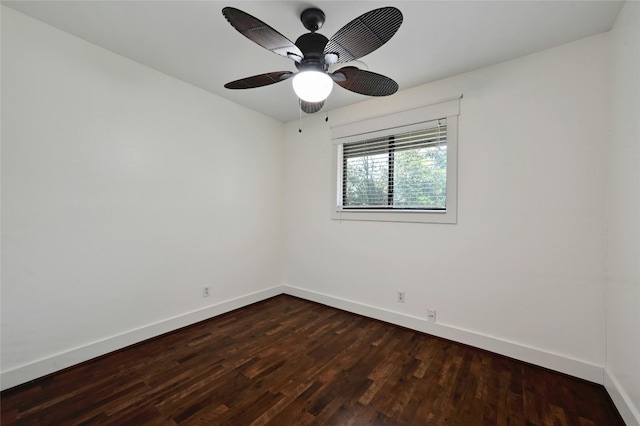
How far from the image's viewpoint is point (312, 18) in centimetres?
173

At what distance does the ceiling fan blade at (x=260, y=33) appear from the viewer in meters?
1.23

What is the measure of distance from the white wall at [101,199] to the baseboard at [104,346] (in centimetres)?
1

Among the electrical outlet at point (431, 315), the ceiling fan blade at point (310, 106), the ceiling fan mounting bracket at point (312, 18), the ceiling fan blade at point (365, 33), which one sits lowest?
the electrical outlet at point (431, 315)

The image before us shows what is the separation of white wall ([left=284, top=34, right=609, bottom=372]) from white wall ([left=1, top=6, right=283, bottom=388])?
1.98 m

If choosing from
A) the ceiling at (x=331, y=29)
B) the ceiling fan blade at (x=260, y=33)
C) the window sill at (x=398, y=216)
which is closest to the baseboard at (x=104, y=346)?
the window sill at (x=398, y=216)

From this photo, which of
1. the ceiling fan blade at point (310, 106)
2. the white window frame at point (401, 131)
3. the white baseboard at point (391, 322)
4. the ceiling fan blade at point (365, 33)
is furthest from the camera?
the white window frame at point (401, 131)

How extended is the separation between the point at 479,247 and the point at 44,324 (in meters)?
3.51

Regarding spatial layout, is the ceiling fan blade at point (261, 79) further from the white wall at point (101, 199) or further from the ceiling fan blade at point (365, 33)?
the white wall at point (101, 199)

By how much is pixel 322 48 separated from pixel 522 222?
2059 mm

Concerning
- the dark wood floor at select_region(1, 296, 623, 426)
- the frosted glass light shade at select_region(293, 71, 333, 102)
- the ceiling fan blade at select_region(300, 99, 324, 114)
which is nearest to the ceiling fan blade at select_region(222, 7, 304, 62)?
the frosted glass light shade at select_region(293, 71, 333, 102)

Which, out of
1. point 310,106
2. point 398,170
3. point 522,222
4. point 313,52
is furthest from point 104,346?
point 522,222

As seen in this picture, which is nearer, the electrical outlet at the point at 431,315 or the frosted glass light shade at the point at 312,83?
the frosted glass light shade at the point at 312,83

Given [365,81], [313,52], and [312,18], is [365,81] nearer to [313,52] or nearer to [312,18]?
[313,52]

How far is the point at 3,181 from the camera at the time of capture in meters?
1.78
